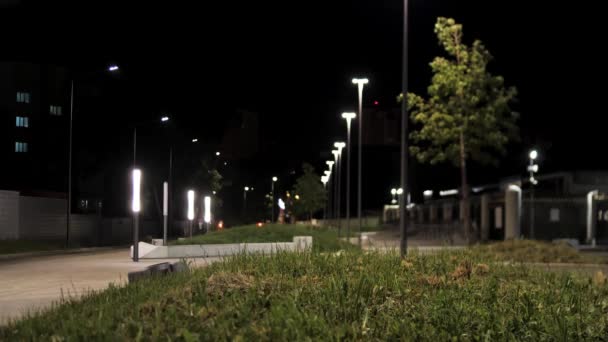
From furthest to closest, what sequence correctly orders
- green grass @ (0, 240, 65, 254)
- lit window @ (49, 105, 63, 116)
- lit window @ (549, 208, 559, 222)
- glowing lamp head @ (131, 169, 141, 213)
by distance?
lit window @ (49, 105, 63, 116) → lit window @ (549, 208, 559, 222) → green grass @ (0, 240, 65, 254) → glowing lamp head @ (131, 169, 141, 213)

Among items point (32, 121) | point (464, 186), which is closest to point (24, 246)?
point (464, 186)

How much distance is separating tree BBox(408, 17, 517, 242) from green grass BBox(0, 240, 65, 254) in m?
20.9

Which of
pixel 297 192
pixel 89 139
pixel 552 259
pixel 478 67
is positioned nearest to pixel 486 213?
pixel 478 67

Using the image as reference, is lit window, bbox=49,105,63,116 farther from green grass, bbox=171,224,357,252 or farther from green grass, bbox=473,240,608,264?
green grass, bbox=473,240,608,264

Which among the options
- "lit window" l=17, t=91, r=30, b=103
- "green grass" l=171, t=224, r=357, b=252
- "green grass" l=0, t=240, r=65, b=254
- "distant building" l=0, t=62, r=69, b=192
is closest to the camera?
"green grass" l=171, t=224, r=357, b=252

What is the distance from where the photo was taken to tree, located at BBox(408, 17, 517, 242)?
38.2 metres

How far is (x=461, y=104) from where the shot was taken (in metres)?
38.6

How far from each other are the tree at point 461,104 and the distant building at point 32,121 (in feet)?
190

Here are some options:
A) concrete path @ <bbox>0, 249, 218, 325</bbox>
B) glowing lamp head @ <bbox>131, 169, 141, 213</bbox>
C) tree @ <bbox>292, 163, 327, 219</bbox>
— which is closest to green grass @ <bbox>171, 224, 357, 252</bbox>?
glowing lamp head @ <bbox>131, 169, 141, 213</bbox>

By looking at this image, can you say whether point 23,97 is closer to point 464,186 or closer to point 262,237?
point 262,237

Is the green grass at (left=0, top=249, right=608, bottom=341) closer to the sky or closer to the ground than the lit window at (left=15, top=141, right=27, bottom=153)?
closer to the ground

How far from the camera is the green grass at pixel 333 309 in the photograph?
7715 mm

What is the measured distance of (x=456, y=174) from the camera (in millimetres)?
109625

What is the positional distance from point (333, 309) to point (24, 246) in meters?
33.9
